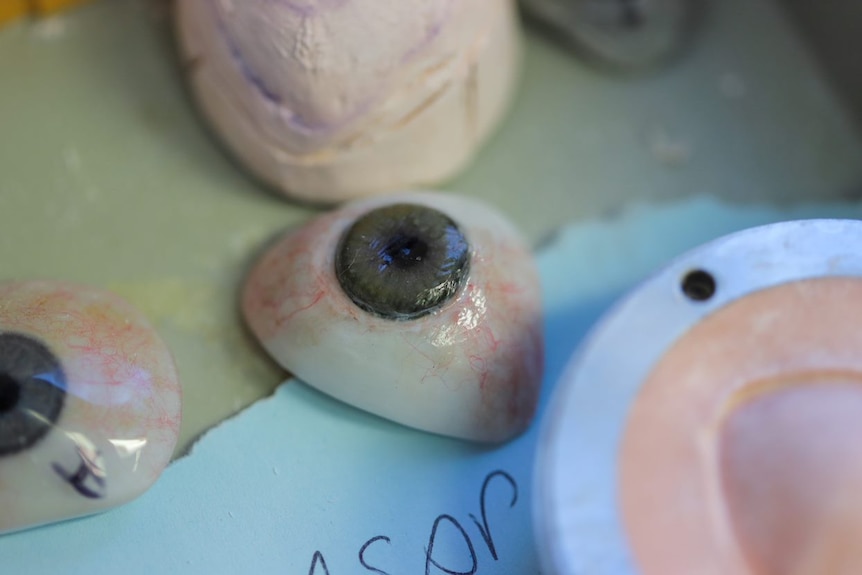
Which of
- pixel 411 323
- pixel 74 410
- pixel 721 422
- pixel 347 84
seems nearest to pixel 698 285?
pixel 721 422

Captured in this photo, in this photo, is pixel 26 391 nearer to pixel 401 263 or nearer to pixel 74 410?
pixel 74 410

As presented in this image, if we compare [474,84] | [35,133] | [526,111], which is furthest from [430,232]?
[35,133]

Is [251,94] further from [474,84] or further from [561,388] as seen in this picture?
[561,388]

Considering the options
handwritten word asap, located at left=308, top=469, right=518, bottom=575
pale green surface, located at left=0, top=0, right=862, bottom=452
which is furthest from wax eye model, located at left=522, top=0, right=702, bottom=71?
handwritten word asap, located at left=308, top=469, right=518, bottom=575

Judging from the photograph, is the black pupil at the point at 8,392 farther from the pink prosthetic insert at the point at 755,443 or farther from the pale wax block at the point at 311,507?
the pink prosthetic insert at the point at 755,443

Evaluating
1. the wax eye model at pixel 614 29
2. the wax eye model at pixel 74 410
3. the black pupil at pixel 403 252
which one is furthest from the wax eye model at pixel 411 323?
the wax eye model at pixel 614 29

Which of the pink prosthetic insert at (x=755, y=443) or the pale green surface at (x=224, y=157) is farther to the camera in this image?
the pale green surface at (x=224, y=157)
